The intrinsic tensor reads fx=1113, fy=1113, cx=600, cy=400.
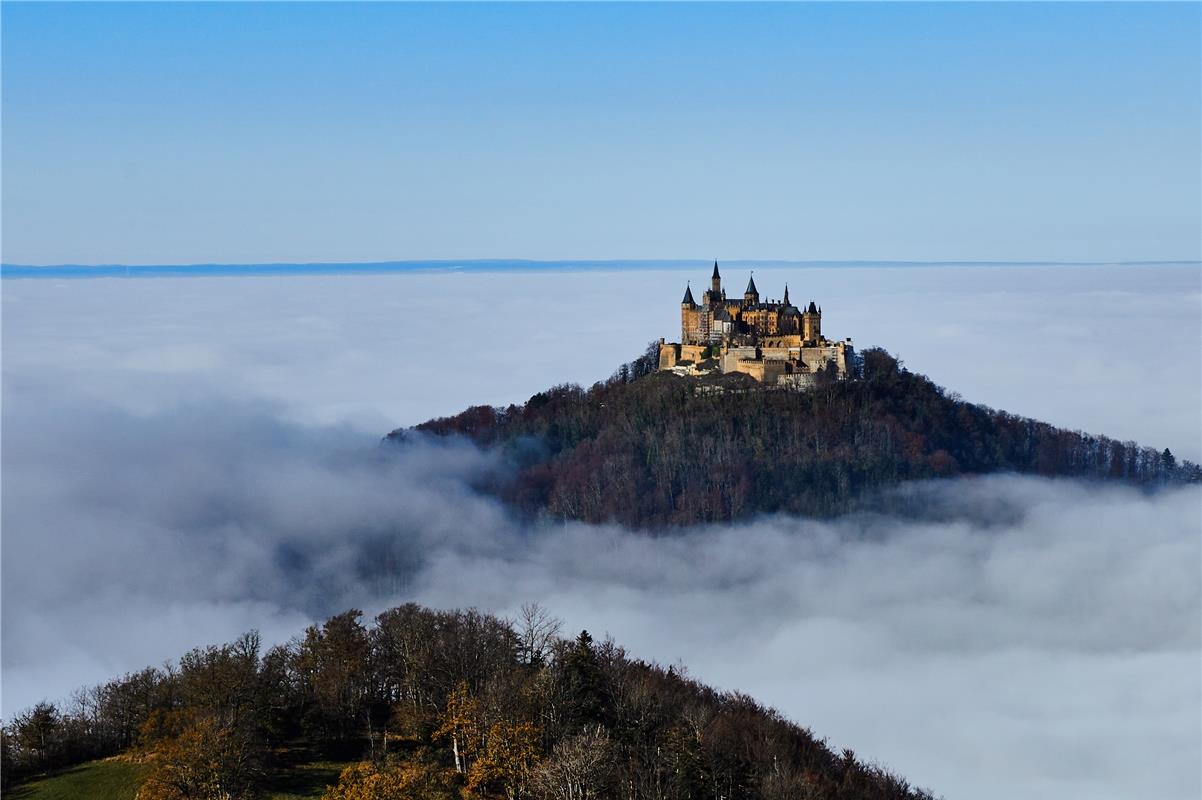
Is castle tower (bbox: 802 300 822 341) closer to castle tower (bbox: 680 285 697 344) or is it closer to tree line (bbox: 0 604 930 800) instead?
castle tower (bbox: 680 285 697 344)

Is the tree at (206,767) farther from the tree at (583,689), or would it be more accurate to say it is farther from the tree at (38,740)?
the tree at (583,689)

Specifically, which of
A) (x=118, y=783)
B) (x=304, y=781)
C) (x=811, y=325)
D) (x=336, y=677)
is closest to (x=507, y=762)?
(x=304, y=781)

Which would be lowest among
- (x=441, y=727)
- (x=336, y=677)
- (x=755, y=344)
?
(x=441, y=727)

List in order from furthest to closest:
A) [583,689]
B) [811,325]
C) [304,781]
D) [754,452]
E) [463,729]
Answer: [811,325], [754,452], [583,689], [304,781], [463,729]

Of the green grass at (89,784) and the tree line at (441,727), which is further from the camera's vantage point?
the green grass at (89,784)

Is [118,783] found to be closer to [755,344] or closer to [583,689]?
[583,689]

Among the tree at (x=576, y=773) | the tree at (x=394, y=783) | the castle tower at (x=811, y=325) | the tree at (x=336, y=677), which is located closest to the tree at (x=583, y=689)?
the tree at (x=576, y=773)
